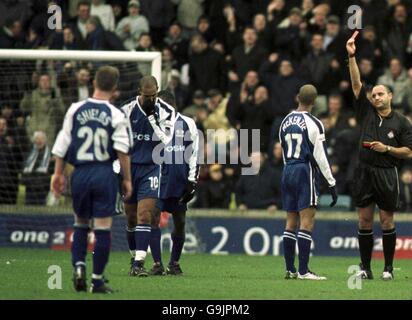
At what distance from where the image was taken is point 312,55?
77.0ft

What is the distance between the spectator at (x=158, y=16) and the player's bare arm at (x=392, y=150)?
11260 millimetres

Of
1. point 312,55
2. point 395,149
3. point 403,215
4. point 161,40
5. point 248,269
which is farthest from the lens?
A: point 161,40

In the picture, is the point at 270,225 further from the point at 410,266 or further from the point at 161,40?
the point at 161,40

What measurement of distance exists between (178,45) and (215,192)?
404cm

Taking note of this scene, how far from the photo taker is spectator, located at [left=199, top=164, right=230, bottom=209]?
2247cm

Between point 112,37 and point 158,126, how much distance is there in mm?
9312

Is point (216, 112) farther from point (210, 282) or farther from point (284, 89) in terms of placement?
point (210, 282)

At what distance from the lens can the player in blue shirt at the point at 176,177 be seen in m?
15.6

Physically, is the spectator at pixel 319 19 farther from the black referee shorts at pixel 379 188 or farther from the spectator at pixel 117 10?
the black referee shorts at pixel 379 188

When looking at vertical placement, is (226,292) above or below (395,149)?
below

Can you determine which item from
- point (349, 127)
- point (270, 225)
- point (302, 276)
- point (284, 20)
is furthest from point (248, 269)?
point (284, 20)

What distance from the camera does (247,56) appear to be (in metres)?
24.1

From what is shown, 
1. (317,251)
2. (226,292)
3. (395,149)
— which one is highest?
(395,149)

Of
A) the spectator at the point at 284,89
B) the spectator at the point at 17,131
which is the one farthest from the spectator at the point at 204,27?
the spectator at the point at 17,131
